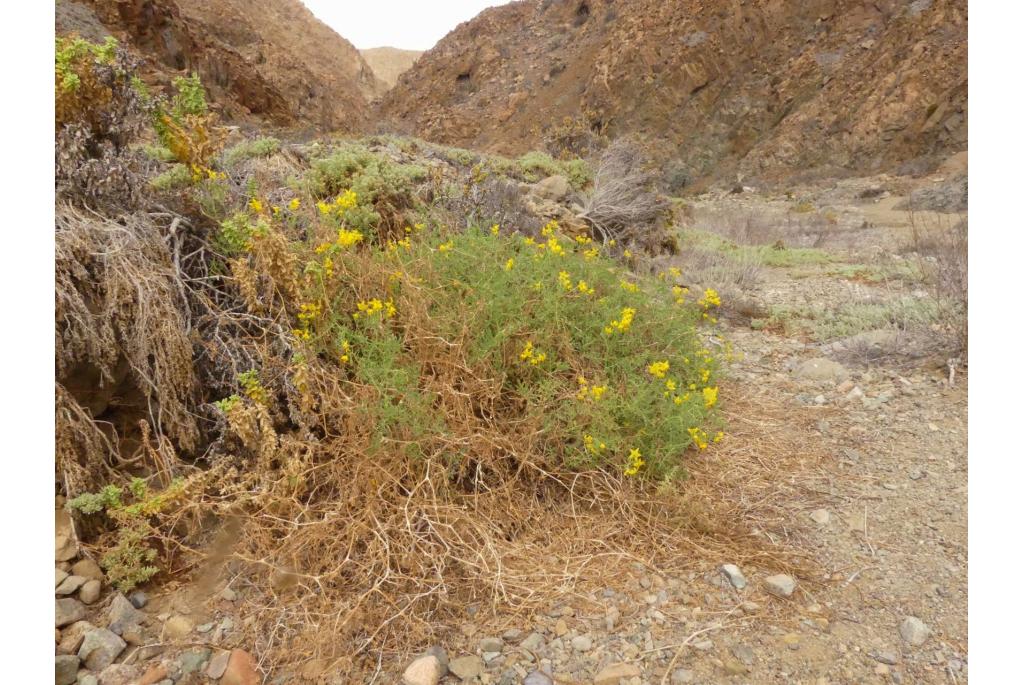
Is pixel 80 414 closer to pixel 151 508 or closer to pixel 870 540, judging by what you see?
pixel 151 508

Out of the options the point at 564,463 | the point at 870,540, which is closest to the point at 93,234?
the point at 564,463

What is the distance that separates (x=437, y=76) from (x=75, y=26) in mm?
19786

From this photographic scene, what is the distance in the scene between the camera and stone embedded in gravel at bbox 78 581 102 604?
205 centimetres

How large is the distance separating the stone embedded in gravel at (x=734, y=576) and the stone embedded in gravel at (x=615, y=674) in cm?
50

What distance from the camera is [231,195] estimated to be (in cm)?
336

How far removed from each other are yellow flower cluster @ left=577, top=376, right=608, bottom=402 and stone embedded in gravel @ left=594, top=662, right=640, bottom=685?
0.97 meters

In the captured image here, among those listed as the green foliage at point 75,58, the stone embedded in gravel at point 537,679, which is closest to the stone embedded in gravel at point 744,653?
the stone embedded in gravel at point 537,679

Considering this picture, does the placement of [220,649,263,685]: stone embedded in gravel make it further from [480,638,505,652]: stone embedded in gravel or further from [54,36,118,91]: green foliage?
[54,36,118,91]: green foliage

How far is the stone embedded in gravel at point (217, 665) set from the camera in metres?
1.81

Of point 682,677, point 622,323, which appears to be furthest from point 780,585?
point 622,323

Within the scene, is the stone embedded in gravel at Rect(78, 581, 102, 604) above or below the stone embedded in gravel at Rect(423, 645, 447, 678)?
below

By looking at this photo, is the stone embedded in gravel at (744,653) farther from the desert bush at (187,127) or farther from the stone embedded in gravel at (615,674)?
the desert bush at (187,127)

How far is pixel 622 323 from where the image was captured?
2867mm

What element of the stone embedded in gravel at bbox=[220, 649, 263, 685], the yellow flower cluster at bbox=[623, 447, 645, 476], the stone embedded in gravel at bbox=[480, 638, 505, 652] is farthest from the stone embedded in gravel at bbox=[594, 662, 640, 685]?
the stone embedded in gravel at bbox=[220, 649, 263, 685]
